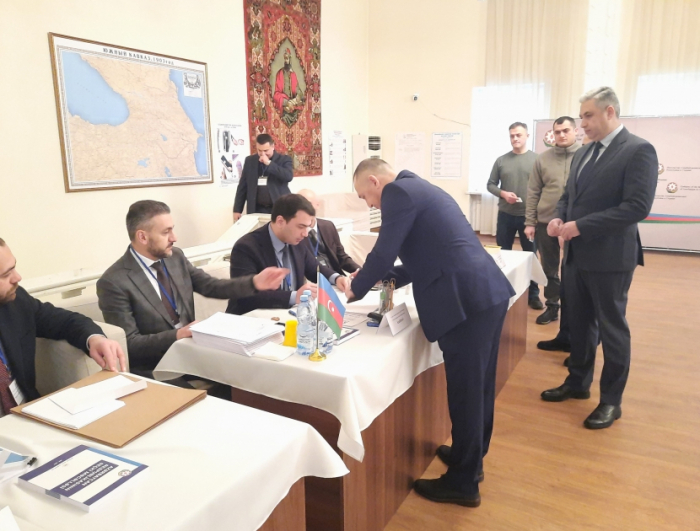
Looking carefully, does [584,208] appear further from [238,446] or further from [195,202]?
[195,202]

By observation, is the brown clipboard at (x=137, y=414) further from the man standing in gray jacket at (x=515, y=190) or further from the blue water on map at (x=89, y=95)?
the man standing in gray jacket at (x=515, y=190)

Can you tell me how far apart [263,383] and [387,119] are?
24.3 feet

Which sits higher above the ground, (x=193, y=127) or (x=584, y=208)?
(x=193, y=127)

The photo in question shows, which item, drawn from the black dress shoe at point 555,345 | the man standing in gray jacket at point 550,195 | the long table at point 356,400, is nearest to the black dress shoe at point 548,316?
the man standing in gray jacket at point 550,195

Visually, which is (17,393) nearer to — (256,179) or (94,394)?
(94,394)

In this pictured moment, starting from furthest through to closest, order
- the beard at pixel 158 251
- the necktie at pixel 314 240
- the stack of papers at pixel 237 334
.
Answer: the necktie at pixel 314 240
the beard at pixel 158 251
the stack of papers at pixel 237 334

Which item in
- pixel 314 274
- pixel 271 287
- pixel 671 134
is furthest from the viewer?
pixel 671 134

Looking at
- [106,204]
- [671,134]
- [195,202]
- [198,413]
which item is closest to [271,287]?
[198,413]

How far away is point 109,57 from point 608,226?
4.05 meters

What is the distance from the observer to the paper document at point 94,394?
136 centimetres

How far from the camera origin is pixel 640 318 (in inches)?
177

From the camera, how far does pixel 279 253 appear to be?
2.65 m

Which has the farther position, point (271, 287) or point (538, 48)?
point (538, 48)

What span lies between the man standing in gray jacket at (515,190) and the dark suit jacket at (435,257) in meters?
3.02
